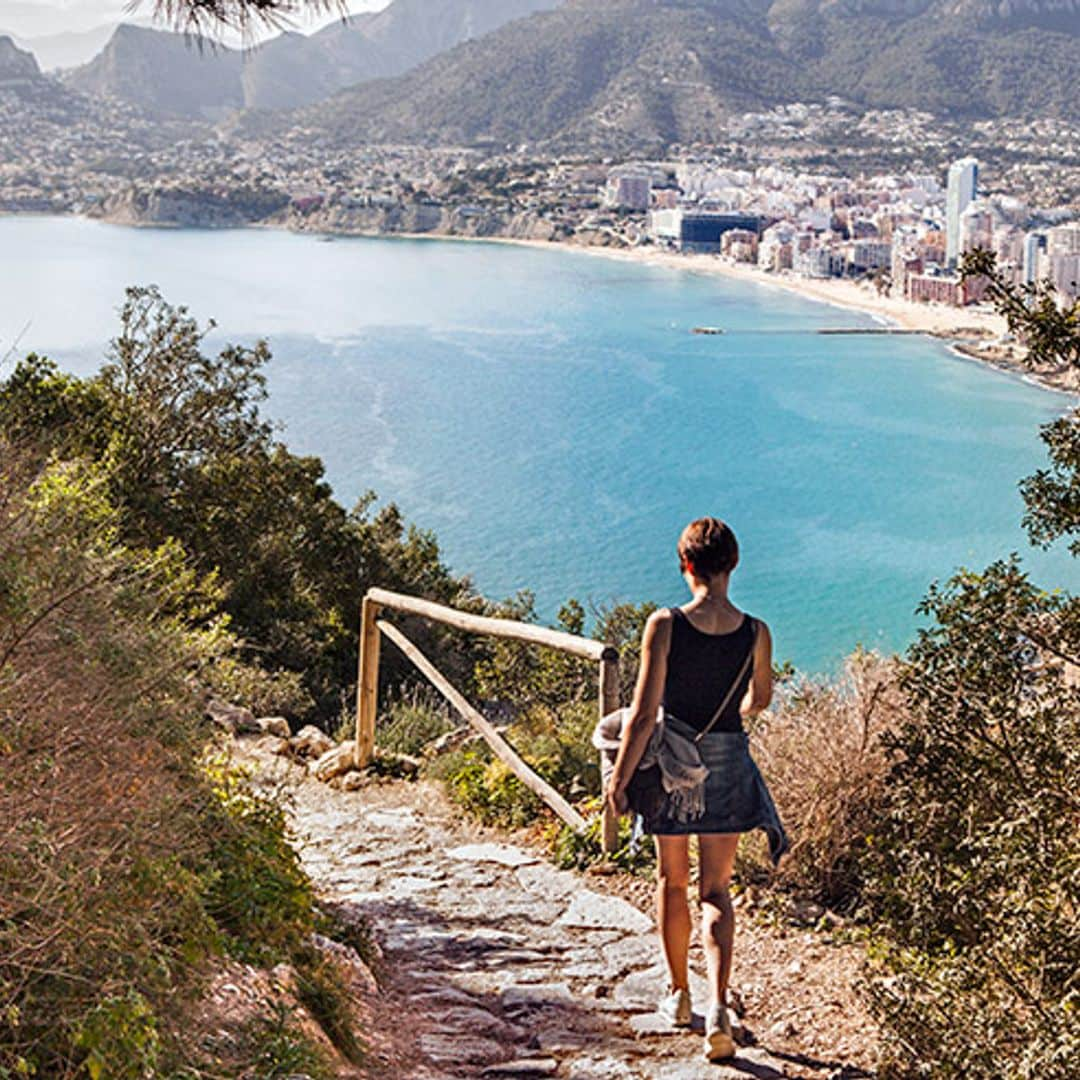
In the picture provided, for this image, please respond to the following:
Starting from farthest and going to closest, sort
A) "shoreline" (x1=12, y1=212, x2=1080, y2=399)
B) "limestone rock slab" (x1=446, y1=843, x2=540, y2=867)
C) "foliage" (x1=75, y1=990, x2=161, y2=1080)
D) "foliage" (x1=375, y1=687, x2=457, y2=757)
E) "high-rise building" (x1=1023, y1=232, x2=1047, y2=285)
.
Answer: "high-rise building" (x1=1023, y1=232, x2=1047, y2=285) < "shoreline" (x1=12, y1=212, x2=1080, y2=399) < "foliage" (x1=375, y1=687, x2=457, y2=757) < "limestone rock slab" (x1=446, y1=843, x2=540, y2=867) < "foliage" (x1=75, y1=990, x2=161, y2=1080)

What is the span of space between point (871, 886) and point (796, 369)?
188ft

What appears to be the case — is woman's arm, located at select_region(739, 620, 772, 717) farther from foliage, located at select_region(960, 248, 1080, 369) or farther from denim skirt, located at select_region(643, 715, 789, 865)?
foliage, located at select_region(960, 248, 1080, 369)

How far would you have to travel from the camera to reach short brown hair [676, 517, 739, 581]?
2934 mm

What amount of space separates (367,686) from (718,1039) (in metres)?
3.23

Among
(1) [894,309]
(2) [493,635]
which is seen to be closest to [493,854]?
(2) [493,635]

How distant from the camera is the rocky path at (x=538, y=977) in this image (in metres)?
2.98

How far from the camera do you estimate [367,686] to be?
5934mm

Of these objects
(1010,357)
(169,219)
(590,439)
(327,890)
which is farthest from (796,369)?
(169,219)

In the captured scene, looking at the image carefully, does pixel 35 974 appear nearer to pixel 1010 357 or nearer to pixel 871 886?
pixel 871 886

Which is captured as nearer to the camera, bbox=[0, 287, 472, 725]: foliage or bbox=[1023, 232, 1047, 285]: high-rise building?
bbox=[0, 287, 472, 725]: foliage

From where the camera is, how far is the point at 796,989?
11.4ft

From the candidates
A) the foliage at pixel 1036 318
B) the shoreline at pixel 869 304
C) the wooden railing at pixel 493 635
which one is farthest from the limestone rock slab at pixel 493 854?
the shoreline at pixel 869 304

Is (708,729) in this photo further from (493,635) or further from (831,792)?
(493,635)

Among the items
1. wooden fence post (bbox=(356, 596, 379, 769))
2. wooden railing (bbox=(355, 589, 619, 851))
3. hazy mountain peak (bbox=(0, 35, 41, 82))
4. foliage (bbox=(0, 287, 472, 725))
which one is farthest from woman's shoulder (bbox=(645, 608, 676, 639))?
hazy mountain peak (bbox=(0, 35, 41, 82))
